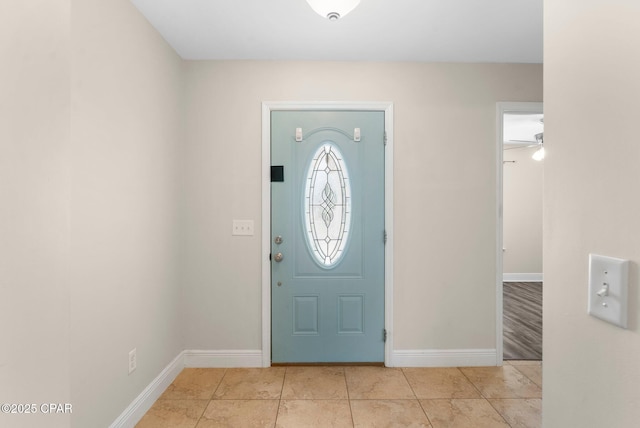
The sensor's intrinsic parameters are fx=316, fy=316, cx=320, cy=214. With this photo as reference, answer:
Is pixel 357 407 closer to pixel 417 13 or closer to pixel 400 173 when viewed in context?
A: pixel 400 173

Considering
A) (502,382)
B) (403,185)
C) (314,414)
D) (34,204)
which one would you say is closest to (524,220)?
(502,382)

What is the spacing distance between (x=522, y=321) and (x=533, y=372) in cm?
142

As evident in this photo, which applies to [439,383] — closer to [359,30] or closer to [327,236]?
[327,236]

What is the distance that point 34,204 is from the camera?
547 millimetres

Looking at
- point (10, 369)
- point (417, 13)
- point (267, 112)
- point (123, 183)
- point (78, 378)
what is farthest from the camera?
point (267, 112)

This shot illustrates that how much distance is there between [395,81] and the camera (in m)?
2.62

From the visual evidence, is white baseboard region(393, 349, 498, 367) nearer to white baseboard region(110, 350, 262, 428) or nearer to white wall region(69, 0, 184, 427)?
white baseboard region(110, 350, 262, 428)

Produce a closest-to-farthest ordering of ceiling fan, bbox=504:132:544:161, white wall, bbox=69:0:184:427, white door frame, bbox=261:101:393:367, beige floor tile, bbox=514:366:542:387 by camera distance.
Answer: white wall, bbox=69:0:184:427 → beige floor tile, bbox=514:366:542:387 → white door frame, bbox=261:101:393:367 → ceiling fan, bbox=504:132:544:161

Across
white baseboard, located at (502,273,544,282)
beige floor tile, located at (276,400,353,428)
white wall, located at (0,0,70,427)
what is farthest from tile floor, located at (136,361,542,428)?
white baseboard, located at (502,273,544,282)

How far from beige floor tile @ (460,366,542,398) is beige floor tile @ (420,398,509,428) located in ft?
0.56

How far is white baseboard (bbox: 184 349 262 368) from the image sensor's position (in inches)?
102

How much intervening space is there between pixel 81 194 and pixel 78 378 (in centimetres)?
86

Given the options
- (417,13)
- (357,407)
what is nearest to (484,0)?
(417,13)

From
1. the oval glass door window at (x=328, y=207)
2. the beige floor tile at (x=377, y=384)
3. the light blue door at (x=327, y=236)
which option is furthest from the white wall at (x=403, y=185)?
the oval glass door window at (x=328, y=207)
